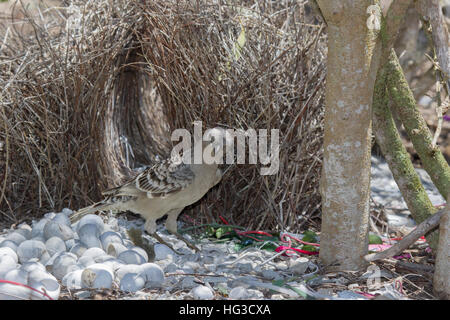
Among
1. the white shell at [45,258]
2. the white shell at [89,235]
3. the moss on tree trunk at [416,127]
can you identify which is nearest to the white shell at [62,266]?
the white shell at [45,258]

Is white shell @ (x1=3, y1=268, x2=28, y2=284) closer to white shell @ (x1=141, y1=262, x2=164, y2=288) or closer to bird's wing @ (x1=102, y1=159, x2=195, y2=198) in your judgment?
white shell @ (x1=141, y1=262, x2=164, y2=288)

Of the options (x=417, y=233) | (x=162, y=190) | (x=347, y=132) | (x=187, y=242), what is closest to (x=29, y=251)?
(x=162, y=190)

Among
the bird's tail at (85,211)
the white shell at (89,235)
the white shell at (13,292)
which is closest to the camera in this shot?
the white shell at (13,292)

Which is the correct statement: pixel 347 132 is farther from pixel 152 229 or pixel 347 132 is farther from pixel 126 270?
pixel 152 229

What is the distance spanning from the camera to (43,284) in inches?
96.7

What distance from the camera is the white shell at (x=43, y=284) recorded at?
2.43m

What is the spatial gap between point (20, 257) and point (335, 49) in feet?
6.59

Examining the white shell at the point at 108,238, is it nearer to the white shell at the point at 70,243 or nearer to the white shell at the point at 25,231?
the white shell at the point at 70,243

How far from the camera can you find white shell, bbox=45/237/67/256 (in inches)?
120

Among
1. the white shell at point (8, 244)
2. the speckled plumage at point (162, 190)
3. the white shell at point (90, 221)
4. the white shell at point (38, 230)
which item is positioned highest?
the speckled plumage at point (162, 190)

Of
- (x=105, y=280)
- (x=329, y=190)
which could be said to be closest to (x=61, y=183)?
(x=105, y=280)

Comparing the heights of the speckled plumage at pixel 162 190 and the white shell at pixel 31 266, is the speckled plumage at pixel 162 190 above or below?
above

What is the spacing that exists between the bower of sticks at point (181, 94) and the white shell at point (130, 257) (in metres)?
0.93

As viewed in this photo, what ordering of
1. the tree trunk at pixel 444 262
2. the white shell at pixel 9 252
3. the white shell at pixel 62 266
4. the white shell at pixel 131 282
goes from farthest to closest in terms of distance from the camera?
the white shell at pixel 9 252 → the white shell at pixel 62 266 → the white shell at pixel 131 282 → the tree trunk at pixel 444 262
